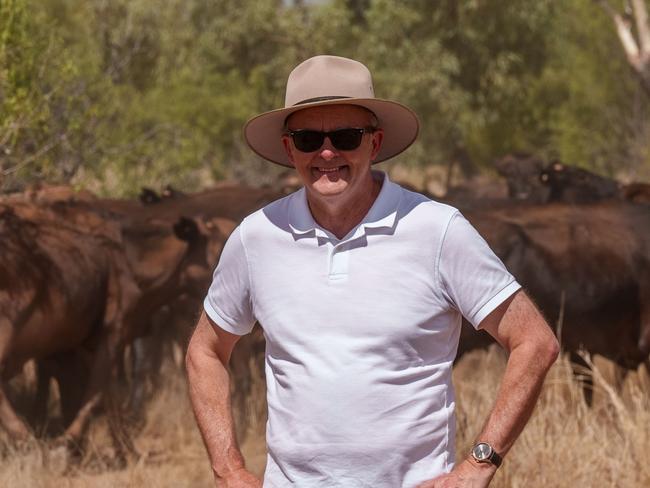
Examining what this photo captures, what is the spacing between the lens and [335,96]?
3812mm

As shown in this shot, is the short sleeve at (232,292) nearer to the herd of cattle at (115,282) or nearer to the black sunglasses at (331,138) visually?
the black sunglasses at (331,138)

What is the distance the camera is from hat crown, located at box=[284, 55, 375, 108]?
150 inches

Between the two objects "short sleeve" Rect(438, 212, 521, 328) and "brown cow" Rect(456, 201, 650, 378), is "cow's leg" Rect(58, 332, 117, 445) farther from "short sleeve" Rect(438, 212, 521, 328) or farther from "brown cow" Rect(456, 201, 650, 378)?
"short sleeve" Rect(438, 212, 521, 328)

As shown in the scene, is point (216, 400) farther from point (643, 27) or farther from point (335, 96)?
point (643, 27)

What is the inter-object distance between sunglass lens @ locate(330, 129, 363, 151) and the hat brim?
8 centimetres

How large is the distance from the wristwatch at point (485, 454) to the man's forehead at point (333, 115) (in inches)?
39.9

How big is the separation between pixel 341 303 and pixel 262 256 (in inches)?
13.2

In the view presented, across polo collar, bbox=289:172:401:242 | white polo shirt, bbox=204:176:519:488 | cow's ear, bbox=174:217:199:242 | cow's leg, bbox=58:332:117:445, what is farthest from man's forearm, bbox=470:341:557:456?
cow's ear, bbox=174:217:199:242

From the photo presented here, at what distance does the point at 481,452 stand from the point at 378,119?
1098mm

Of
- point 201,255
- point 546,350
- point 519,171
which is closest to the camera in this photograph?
point 546,350

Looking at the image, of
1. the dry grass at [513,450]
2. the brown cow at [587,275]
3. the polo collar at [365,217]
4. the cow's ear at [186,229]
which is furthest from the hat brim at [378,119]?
the cow's ear at [186,229]

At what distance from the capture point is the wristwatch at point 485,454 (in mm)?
3535

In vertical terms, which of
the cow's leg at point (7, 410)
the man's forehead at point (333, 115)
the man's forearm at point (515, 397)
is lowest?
the cow's leg at point (7, 410)

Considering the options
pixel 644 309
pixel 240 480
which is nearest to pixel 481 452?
pixel 240 480
